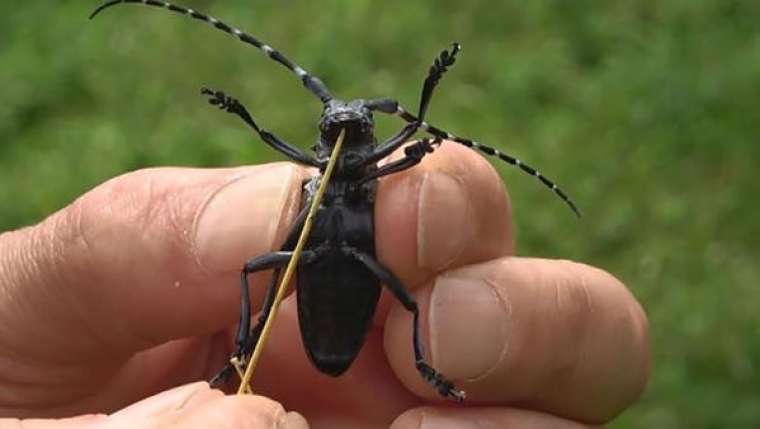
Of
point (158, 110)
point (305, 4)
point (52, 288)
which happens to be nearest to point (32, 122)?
point (158, 110)

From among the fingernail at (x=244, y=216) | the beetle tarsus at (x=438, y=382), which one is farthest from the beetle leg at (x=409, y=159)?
the beetle tarsus at (x=438, y=382)

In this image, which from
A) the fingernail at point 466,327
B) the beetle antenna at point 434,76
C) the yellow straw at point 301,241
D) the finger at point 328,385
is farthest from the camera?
the finger at point 328,385

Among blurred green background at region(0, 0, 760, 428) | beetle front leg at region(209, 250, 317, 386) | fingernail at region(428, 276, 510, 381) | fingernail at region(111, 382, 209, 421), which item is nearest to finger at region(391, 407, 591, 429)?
fingernail at region(428, 276, 510, 381)

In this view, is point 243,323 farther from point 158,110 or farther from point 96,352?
point 158,110

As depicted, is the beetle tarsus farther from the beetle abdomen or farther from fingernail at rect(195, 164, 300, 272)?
fingernail at rect(195, 164, 300, 272)

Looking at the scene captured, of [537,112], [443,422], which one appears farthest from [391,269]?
[537,112]

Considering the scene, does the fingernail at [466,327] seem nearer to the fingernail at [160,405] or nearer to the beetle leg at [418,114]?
the beetle leg at [418,114]
